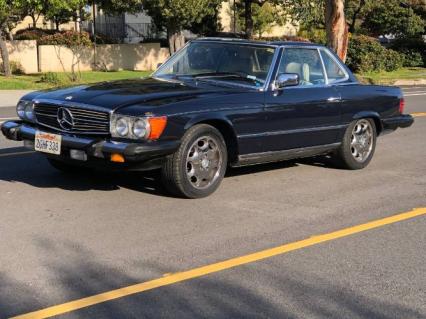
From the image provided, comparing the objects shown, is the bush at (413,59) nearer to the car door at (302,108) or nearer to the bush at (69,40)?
the bush at (69,40)

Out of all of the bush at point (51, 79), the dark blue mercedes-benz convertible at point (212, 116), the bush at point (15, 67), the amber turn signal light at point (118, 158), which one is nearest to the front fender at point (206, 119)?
the dark blue mercedes-benz convertible at point (212, 116)

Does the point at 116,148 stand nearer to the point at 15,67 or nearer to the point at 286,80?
the point at 286,80

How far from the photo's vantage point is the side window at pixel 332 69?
8.33 meters

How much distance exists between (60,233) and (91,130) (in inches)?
48.0

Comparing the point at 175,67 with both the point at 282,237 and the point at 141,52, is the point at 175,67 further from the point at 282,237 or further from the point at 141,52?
the point at 141,52

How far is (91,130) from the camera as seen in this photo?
6.44 m

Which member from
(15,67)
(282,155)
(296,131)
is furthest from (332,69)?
(15,67)

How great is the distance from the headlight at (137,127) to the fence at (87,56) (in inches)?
913

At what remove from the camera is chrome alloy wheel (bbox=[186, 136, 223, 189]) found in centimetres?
672

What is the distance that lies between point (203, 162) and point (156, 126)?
2.63ft

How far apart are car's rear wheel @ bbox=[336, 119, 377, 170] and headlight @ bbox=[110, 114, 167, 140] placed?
3.02m

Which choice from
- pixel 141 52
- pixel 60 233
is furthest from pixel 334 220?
pixel 141 52

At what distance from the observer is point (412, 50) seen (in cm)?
3816

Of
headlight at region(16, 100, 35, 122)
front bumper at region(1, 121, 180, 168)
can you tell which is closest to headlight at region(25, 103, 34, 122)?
headlight at region(16, 100, 35, 122)
